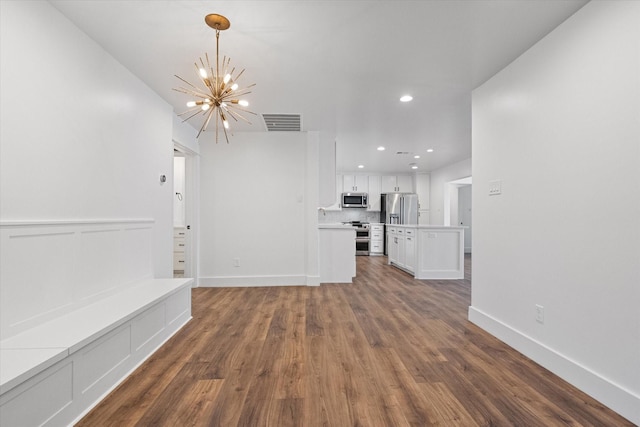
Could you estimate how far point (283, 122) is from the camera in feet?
13.1

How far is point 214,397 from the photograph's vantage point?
5.46ft

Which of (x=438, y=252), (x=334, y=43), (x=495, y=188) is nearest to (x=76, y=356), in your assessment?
(x=334, y=43)

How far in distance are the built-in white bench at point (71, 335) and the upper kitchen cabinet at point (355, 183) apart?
6385mm

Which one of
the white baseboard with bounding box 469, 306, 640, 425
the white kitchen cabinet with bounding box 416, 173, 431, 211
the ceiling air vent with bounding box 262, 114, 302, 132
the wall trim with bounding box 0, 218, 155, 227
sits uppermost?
the ceiling air vent with bounding box 262, 114, 302, 132

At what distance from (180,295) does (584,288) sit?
10.4 feet

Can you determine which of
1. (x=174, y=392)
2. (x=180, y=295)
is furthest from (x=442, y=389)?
(x=180, y=295)

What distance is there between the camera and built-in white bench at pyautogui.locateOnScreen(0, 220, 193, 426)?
1.24 metres

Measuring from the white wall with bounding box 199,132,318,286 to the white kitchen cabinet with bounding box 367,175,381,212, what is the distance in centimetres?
432

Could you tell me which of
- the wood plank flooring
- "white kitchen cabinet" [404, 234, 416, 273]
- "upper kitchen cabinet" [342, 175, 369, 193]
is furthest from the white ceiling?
"upper kitchen cabinet" [342, 175, 369, 193]

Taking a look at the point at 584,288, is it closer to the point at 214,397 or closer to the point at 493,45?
the point at 493,45

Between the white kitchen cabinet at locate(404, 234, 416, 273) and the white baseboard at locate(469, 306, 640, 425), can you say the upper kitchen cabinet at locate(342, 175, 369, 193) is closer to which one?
the white kitchen cabinet at locate(404, 234, 416, 273)

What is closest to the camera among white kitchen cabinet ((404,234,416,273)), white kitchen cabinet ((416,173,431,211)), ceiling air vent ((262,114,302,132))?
ceiling air vent ((262,114,302,132))

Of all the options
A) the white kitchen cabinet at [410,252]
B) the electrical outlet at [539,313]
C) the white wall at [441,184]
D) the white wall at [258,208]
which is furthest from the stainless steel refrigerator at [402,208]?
the electrical outlet at [539,313]

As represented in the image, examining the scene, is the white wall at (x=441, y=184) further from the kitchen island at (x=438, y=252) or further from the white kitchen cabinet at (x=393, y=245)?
the kitchen island at (x=438, y=252)
